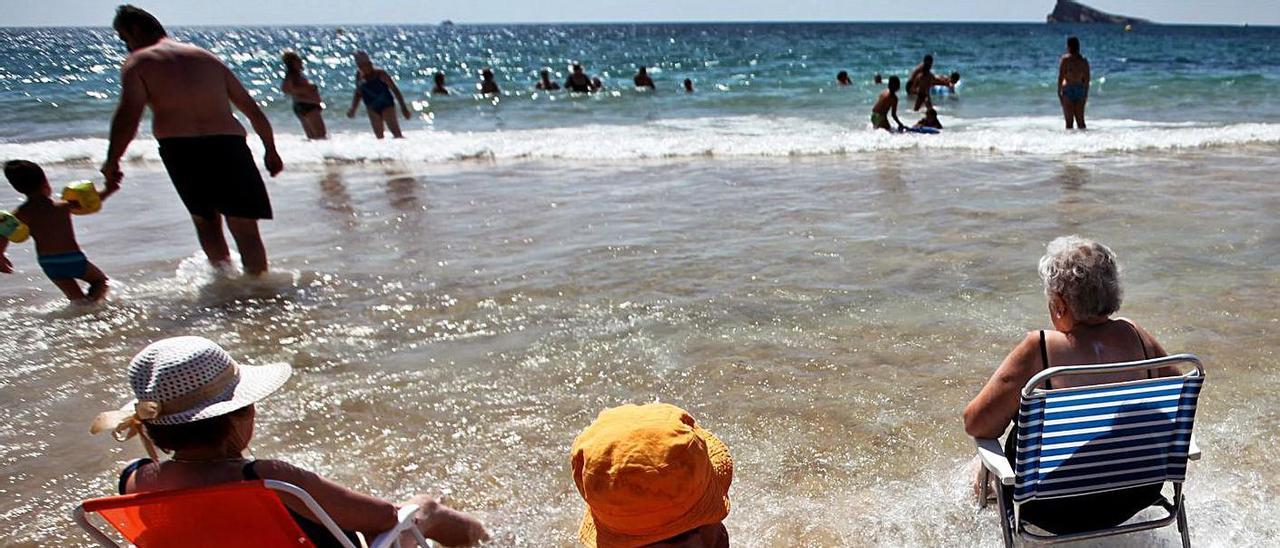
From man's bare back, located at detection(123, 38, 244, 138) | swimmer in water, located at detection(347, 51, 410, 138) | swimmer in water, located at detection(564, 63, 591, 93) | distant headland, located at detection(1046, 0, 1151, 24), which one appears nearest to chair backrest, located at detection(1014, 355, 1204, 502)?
man's bare back, located at detection(123, 38, 244, 138)

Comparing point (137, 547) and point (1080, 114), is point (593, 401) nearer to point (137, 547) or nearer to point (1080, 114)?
point (137, 547)

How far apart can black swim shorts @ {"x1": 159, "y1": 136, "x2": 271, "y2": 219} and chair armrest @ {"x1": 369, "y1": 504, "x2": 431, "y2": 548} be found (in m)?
3.79

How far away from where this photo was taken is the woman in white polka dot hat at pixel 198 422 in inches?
73.0

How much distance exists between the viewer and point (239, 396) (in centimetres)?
195

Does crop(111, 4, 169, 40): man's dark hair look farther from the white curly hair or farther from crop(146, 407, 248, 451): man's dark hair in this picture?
the white curly hair

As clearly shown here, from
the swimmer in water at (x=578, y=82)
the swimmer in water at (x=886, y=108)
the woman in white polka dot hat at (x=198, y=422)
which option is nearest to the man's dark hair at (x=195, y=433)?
the woman in white polka dot hat at (x=198, y=422)

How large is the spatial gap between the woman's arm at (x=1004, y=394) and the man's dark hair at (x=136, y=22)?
505 cm

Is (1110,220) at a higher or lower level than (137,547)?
lower

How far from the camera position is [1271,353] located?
4059 mm

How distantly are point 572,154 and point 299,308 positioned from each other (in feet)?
23.0

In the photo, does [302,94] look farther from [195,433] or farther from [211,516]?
[211,516]

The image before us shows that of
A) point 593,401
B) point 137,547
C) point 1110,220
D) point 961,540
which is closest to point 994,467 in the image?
point 961,540

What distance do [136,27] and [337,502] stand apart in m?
4.17

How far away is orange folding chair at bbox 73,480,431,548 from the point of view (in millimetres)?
1773
